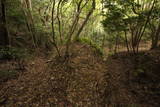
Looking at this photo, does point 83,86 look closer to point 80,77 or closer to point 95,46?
point 80,77

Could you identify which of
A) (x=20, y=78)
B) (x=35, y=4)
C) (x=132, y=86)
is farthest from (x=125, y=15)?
(x=35, y=4)

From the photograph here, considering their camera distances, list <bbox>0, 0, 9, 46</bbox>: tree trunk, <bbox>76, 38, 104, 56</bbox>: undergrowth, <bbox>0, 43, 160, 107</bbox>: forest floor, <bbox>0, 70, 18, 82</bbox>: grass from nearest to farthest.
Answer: <bbox>0, 43, 160, 107</bbox>: forest floor < <bbox>0, 70, 18, 82</bbox>: grass < <bbox>0, 0, 9, 46</bbox>: tree trunk < <bbox>76, 38, 104, 56</bbox>: undergrowth

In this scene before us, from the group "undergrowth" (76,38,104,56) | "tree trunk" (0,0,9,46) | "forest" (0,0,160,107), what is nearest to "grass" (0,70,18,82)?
"forest" (0,0,160,107)

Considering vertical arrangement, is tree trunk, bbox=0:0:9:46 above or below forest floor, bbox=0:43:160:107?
above

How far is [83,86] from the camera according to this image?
430cm

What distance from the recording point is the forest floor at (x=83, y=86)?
3578 millimetres

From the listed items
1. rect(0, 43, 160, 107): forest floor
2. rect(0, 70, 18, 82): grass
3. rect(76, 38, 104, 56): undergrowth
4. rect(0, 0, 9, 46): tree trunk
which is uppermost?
rect(0, 0, 9, 46): tree trunk

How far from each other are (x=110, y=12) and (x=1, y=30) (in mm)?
6551

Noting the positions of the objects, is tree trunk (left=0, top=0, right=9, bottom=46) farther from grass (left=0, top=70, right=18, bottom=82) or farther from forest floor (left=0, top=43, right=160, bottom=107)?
grass (left=0, top=70, right=18, bottom=82)

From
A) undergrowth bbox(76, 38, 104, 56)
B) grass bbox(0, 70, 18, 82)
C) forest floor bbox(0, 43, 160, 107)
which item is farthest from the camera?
undergrowth bbox(76, 38, 104, 56)

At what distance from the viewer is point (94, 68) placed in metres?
5.73

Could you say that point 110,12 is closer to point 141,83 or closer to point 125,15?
point 125,15

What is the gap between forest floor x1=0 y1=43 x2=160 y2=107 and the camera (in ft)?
11.7

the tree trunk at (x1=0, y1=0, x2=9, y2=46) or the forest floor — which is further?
the tree trunk at (x1=0, y1=0, x2=9, y2=46)
